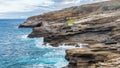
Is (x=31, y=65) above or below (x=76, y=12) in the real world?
below

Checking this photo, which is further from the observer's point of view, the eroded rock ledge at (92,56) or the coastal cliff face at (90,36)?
the coastal cliff face at (90,36)

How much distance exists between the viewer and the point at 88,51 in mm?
43875

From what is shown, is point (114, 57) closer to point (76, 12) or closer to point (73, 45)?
point (73, 45)

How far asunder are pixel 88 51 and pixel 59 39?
4975 cm

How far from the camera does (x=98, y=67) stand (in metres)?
37.3

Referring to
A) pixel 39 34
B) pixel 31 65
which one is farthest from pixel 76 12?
pixel 31 65

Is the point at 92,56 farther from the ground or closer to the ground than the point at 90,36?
farther from the ground

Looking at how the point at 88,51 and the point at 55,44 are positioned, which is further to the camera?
the point at 55,44

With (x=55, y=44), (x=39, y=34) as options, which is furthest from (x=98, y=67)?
(x=39, y=34)

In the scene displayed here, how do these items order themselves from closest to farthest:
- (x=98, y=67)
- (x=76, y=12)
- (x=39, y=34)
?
(x=98, y=67) → (x=39, y=34) → (x=76, y=12)

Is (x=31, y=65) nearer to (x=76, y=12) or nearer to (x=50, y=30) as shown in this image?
(x=50, y=30)

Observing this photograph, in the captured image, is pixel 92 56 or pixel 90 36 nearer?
pixel 92 56

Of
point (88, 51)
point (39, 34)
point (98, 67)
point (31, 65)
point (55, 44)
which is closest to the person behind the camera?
point (98, 67)

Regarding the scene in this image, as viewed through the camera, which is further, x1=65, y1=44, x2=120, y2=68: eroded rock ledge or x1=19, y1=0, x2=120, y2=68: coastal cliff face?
x1=19, y1=0, x2=120, y2=68: coastal cliff face
